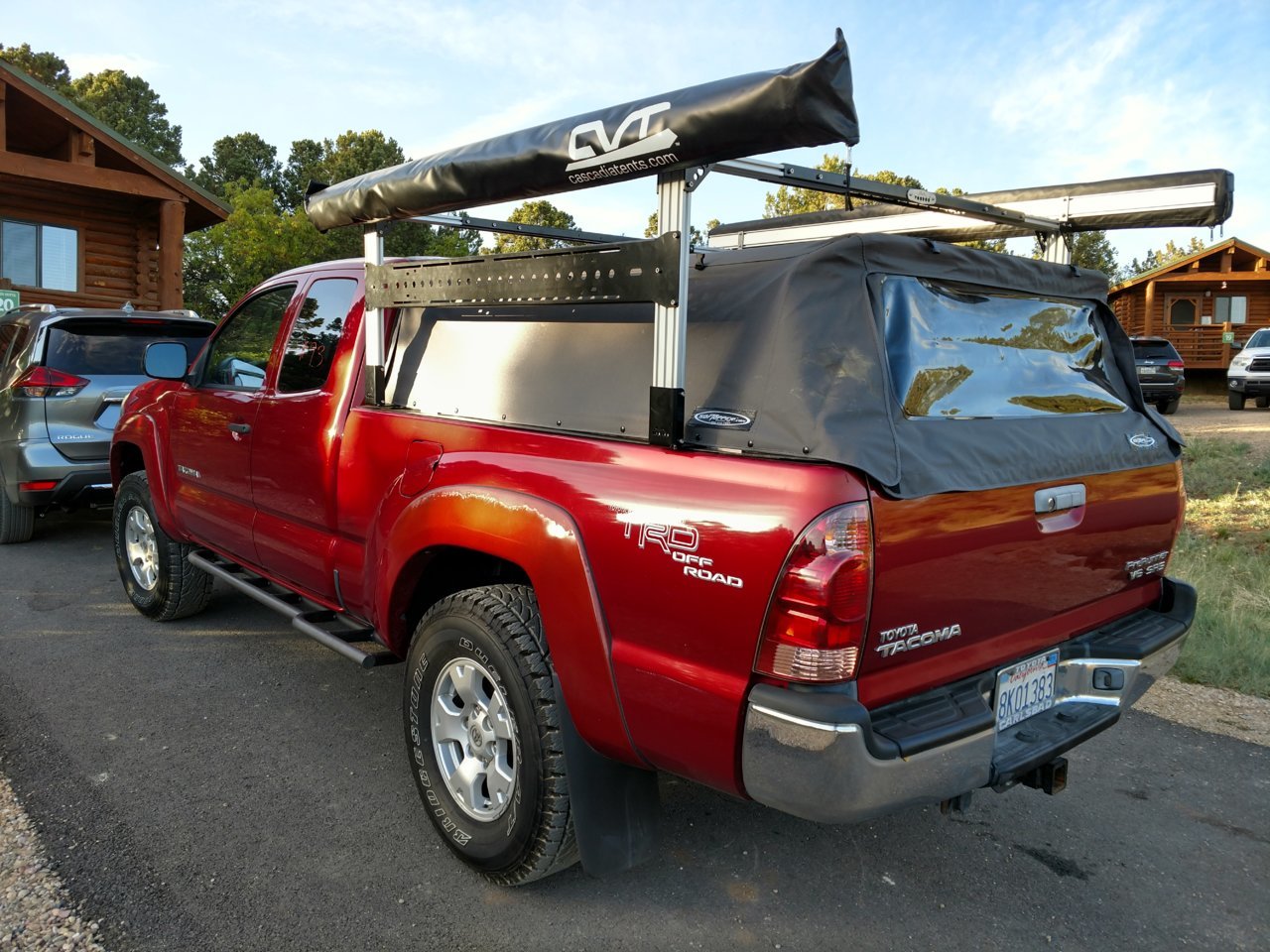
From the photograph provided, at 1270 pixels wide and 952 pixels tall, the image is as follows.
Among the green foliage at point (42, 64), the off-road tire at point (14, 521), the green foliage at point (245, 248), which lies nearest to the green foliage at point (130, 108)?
the green foliage at point (42, 64)

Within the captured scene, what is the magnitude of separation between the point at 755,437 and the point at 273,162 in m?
60.1

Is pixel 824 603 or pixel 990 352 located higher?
pixel 990 352

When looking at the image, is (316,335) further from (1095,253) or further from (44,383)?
(1095,253)

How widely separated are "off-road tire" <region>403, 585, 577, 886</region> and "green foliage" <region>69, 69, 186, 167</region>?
186 ft

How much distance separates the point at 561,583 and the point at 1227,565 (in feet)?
22.3

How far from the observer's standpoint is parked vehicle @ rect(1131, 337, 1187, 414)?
757 inches

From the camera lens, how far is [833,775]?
2080 mm

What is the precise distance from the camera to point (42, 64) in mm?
50250

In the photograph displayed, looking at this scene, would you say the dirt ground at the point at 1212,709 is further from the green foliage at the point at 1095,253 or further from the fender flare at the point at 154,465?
the green foliage at the point at 1095,253

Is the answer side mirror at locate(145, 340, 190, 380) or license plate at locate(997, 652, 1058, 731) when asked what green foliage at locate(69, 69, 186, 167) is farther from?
license plate at locate(997, 652, 1058, 731)

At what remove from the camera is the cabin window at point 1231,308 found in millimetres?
33906

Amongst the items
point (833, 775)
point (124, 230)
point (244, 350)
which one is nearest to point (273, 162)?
point (124, 230)

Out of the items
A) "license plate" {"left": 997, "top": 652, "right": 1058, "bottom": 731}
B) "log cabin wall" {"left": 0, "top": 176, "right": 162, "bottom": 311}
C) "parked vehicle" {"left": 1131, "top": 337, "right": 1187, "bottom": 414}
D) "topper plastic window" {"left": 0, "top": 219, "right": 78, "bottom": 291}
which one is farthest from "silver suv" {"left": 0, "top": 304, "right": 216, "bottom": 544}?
"parked vehicle" {"left": 1131, "top": 337, "right": 1187, "bottom": 414}

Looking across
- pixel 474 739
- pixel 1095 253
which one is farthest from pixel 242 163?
pixel 474 739
